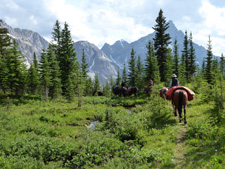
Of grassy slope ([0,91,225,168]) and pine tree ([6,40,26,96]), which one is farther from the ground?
pine tree ([6,40,26,96])

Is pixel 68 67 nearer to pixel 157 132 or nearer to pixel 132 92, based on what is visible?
pixel 132 92

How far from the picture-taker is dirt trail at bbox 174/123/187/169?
18.8ft

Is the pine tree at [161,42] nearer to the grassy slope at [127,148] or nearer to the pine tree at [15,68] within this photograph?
the grassy slope at [127,148]

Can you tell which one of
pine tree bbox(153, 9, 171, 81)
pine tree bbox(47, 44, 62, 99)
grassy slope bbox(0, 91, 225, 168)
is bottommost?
grassy slope bbox(0, 91, 225, 168)

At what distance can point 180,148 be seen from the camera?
22.3 ft

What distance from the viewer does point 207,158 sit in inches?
216

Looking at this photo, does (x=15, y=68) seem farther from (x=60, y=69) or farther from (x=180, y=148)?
(x=180, y=148)

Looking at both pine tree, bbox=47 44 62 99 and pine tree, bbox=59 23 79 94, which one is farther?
pine tree, bbox=59 23 79 94

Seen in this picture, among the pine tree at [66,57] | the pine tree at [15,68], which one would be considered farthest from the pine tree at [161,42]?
the pine tree at [15,68]

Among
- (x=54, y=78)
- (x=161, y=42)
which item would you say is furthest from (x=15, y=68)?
(x=161, y=42)

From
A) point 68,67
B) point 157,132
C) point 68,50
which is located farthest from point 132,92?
point 157,132

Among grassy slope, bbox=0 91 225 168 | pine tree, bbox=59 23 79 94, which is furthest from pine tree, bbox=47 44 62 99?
grassy slope, bbox=0 91 225 168

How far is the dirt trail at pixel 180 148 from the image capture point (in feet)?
18.8

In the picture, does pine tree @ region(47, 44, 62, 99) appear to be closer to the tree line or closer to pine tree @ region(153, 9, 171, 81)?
the tree line
